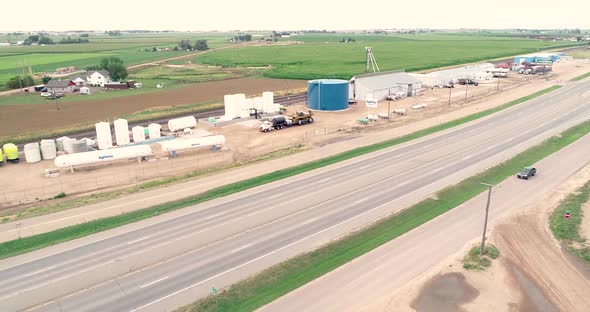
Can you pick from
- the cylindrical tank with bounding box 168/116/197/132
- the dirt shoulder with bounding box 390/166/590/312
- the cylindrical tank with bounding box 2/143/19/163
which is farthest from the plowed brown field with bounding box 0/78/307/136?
the dirt shoulder with bounding box 390/166/590/312

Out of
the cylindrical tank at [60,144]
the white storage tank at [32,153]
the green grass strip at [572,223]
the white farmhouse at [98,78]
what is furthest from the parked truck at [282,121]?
the white farmhouse at [98,78]

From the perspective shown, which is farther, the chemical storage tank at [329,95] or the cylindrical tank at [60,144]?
the chemical storage tank at [329,95]

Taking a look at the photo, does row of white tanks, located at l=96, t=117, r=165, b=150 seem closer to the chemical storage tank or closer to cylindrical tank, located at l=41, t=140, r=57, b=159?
cylindrical tank, located at l=41, t=140, r=57, b=159

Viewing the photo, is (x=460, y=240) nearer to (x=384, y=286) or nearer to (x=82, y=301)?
(x=384, y=286)

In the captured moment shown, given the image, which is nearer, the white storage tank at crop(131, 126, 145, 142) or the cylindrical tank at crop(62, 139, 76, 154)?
the cylindrical tank at crop(62, 139, 76, 154)

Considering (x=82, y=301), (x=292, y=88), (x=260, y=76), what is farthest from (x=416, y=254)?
(x=260, y=76)

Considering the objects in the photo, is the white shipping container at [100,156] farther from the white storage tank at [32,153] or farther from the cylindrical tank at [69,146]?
the white storage tank at [32,153]
